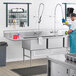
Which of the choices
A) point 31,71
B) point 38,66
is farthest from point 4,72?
point 38,66

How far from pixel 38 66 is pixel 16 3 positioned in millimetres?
2020

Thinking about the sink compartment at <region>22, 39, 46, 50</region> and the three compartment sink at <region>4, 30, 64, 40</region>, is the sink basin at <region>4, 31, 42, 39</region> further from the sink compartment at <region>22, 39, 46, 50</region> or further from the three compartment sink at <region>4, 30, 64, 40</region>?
the sink compartment at <region>22, 39, 46, 50</region>

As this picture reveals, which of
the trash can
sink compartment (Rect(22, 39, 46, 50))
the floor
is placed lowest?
the floor

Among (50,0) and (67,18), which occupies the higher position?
(50,0)

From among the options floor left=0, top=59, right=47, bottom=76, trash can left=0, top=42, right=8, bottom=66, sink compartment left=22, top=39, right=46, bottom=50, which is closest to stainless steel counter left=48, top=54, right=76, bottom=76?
floor left=0, top=59, right=47, bottom=76

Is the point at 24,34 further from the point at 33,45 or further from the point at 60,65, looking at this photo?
the point at 60,65

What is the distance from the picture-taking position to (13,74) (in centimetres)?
530

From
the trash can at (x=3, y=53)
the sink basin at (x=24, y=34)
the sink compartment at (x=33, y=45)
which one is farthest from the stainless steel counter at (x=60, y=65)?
the sink basin at (x=24, y=34)

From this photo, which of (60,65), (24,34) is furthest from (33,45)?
(60,65)

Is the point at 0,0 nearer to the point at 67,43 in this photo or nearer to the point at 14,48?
the point at 14,48

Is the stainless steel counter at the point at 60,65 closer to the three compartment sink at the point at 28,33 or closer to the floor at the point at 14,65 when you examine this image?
the floor at the point at 14,65

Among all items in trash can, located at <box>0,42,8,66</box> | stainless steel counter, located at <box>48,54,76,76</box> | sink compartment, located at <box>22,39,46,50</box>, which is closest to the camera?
stainless steel counter, located at <box>48,54,76,76</box>

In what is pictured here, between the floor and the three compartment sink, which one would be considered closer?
the floor

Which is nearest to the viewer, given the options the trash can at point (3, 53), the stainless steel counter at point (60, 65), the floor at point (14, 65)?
the stainless steel counter at point (60, 65)
